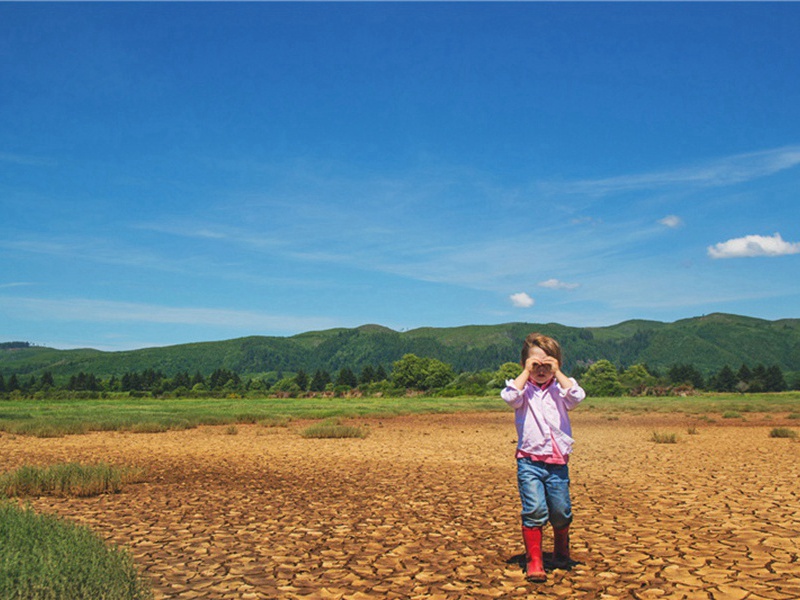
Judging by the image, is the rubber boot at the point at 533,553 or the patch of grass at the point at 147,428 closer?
the rubber boot at the point at 533,553

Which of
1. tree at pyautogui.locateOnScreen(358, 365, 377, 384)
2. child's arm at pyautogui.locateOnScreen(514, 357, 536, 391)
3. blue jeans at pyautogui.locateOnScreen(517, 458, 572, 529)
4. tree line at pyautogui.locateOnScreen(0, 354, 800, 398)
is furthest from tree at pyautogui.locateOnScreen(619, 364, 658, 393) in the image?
child's arm at pyautogui.locateOnScreen(514, 357, 536, 391)

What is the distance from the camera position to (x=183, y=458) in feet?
58.5

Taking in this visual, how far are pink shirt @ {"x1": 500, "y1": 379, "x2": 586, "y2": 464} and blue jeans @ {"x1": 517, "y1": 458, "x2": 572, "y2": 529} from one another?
0.12m

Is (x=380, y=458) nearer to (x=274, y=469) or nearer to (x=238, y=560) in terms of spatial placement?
(x=274, y=469)

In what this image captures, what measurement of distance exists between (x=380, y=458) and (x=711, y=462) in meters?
8.94

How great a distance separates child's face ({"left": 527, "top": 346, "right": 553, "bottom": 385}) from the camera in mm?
5883

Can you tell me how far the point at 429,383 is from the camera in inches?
5433

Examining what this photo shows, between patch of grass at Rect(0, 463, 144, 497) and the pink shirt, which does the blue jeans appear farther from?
patch of grass at Rect(0, 463, 144, 497)

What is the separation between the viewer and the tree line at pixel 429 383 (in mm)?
110875

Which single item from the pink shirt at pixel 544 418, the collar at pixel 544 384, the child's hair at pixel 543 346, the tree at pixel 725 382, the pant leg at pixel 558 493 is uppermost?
the child's hair at pixel 543 346

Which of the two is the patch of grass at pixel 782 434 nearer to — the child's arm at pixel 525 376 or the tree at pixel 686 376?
the child's arm at pixel 525 376

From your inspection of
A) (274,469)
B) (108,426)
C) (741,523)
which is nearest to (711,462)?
(741,523)

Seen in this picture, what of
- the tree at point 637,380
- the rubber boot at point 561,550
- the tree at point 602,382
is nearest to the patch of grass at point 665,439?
the rubber boot at point 561,550

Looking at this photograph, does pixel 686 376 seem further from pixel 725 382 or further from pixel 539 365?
pixel 539 365
